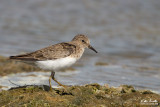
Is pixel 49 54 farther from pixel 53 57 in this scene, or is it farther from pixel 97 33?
pixel 97 33

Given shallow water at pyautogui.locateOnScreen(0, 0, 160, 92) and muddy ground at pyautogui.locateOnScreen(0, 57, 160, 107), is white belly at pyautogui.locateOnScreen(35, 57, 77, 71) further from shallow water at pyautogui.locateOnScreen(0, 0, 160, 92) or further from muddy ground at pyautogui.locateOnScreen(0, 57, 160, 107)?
shallow water at pyautogui.locateOnScreen(0, 0, 160, 92)

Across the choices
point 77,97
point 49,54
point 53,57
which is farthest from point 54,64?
point 77,97

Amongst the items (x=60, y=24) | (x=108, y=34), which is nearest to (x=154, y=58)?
(x=108, y=34)

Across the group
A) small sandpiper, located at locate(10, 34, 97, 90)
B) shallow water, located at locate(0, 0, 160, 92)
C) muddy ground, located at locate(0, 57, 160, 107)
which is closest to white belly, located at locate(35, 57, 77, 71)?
small sandpiper, located at locate(10, 34, 97, 90)

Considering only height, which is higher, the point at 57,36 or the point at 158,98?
the point at 57,36

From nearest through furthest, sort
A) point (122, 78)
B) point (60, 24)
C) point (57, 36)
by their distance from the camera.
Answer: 1. point (122, 78)
2. point (57, 36)
3. point (60, 24)

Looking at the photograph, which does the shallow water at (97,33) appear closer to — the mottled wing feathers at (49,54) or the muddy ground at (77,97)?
the mottled wing feathers at (49,54)

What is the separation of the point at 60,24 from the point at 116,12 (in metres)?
3.42

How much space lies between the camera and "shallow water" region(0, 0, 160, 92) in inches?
380

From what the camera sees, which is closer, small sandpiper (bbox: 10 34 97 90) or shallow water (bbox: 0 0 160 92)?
small sandpiper (bbox: 10 34 97 90)

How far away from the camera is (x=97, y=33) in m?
15.7

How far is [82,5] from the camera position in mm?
18750

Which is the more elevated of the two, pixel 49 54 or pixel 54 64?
pixel 49 54

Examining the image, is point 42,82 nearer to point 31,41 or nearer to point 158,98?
point 158,98
